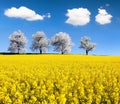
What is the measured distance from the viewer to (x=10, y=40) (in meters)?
77.1

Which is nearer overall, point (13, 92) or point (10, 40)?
point (13, 92)

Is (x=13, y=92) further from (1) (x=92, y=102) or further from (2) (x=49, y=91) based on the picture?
(1) (x=92, y=102)

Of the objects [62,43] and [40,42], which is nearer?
[40,42]

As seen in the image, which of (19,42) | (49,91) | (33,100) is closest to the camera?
(33,100)

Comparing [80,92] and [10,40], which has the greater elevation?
[10,40]

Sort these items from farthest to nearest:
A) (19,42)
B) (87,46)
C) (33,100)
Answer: (87,46), (19,42), (33,100)

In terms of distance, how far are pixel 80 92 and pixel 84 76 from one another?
4.16m

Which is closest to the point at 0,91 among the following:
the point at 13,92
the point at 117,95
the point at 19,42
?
the point at 13,92

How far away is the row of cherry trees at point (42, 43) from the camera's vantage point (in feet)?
249

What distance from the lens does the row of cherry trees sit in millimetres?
75938

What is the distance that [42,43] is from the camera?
78.6 m

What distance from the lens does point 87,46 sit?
8644 cm

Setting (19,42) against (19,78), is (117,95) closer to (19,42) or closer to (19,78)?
(19,78)

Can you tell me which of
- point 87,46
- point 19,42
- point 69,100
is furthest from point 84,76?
point 87,46
